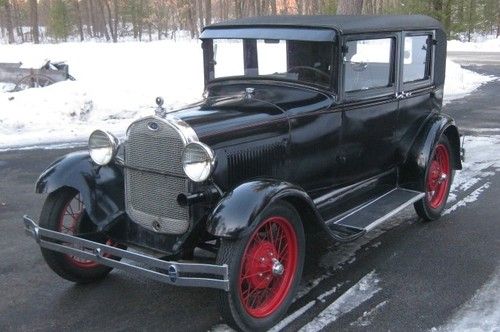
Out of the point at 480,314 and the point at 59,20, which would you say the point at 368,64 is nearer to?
the point at 480,314

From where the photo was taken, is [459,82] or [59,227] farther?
[459,82]

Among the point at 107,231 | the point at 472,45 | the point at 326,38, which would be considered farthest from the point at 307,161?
the point at 472,45

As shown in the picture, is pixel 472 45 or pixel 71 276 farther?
pixel 472 45

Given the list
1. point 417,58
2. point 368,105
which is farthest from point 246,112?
point 417,58

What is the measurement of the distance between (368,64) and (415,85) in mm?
856

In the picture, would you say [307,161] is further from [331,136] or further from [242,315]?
[242,315]

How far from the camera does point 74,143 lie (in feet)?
31.1

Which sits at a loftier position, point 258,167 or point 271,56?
point 271,56

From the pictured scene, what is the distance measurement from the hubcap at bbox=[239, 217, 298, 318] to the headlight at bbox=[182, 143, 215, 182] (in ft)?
1.50

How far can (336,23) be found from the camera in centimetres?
439

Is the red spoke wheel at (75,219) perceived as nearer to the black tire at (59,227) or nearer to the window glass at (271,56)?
the black tire at (59,227)

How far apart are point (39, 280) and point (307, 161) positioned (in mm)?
2195

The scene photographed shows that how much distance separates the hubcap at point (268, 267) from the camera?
11.2 ft

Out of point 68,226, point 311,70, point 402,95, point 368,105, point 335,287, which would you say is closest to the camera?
point 335,287
